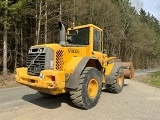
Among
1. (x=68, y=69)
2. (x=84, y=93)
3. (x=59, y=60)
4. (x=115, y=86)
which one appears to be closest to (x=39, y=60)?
(x=59, y=60)

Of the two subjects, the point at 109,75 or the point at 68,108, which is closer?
the point at 68,108

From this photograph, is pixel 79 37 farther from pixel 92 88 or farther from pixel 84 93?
pixel 84 93

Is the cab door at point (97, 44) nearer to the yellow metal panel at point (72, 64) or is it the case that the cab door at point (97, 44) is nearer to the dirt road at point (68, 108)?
the yellow metal panel at point (72, 64)

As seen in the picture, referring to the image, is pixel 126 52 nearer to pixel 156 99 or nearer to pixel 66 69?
pixel 156 99

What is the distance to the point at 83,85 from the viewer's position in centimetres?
740

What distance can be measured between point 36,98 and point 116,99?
3.11 metres

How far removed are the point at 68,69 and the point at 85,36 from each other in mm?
1792

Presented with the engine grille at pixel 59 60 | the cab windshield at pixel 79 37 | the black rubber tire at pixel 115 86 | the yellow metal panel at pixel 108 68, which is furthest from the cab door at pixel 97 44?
the engine grille at pixel 59 60

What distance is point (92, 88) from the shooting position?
8156 mm

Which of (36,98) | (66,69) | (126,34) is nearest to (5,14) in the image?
(36,98)

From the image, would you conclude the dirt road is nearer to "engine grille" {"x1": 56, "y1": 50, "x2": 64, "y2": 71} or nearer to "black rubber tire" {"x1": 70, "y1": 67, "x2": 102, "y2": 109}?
"black rubber tire" {"x1": 70, "y1": 67, "x2": 102, "y2": 109}

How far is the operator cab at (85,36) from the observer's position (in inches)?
335

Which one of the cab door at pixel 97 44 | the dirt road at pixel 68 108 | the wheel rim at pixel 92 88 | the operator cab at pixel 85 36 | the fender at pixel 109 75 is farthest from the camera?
the fender at pixel 109 75

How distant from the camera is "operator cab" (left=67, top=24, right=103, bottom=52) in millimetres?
8508
